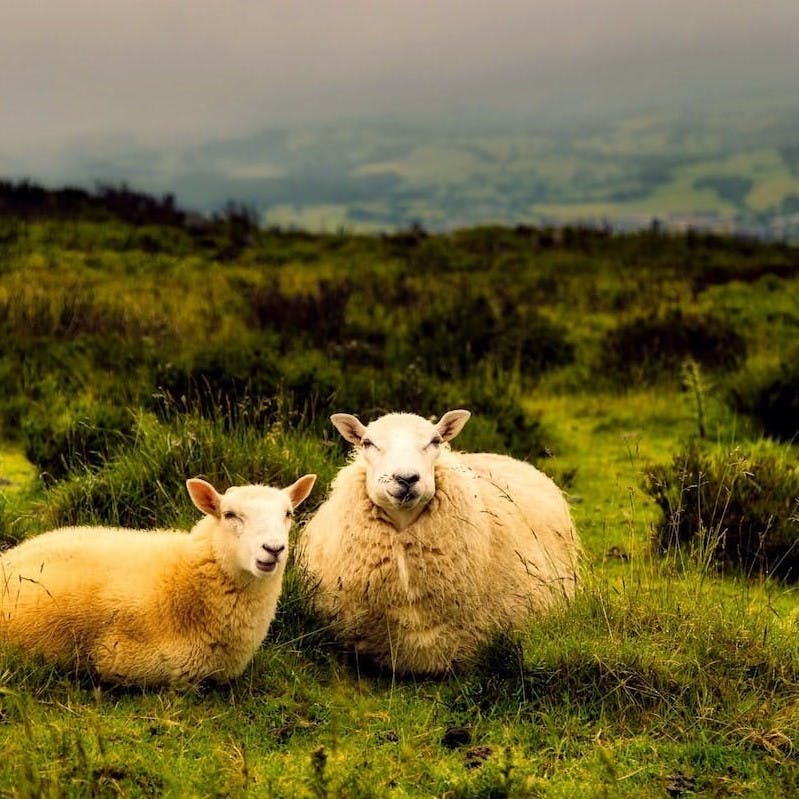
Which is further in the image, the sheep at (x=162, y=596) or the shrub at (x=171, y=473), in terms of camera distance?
the shrub at (x=171, y=473)

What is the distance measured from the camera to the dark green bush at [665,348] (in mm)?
11922

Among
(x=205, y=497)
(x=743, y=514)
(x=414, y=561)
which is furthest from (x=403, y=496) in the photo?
(x=743, y=514)

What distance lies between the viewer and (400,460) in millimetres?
4863

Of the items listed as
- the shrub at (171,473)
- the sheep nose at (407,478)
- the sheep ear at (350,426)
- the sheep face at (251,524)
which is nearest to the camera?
the sheep face at (251,524)

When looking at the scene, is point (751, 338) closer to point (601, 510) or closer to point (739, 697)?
point (601, 510)

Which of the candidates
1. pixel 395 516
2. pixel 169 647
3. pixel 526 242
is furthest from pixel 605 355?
pixel 526 242

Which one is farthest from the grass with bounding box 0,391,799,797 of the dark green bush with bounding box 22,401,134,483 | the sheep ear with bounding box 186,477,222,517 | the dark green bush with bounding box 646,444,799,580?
the dark green bush with bounding box 22,401,134,483

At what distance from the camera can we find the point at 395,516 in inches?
202

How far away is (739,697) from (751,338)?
32.3ft

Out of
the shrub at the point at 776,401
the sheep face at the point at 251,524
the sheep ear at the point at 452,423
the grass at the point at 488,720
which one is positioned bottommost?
the grass at the point at 488,720

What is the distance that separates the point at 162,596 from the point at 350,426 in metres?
1.40

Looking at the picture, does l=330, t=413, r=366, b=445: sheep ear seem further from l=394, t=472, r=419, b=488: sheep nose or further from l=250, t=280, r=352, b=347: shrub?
l=250, t=280, r=352, b=347: shrub

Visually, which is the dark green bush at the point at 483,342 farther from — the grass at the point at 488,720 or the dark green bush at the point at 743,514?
the grass at the point at 488,720

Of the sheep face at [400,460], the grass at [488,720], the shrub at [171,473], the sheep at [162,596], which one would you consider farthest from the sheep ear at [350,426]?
the shrub at [171,473]
